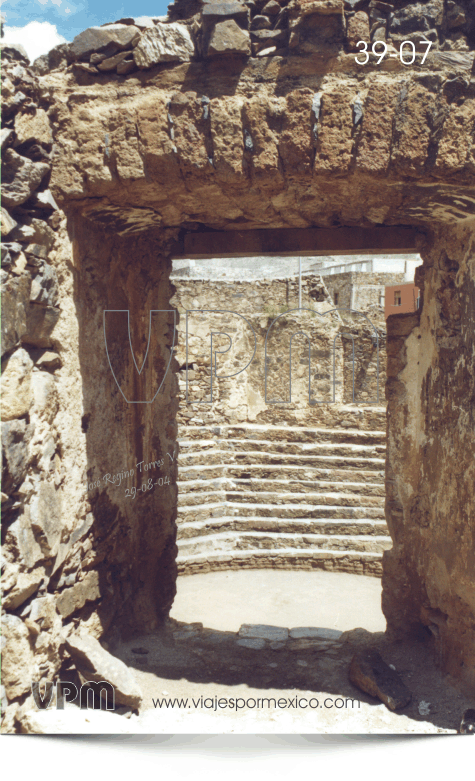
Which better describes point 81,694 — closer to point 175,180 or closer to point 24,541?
point 24,541

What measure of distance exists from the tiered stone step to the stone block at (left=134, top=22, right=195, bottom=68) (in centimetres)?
585

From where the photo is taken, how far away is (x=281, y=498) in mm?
7996

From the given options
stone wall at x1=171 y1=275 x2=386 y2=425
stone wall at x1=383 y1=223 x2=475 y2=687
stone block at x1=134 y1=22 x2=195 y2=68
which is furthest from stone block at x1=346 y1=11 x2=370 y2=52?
stone wall at x1=171 y1=275 x2=386 y2=425

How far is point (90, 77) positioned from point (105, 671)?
2.74 m

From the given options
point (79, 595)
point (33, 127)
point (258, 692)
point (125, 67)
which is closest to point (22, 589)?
point (79, 595)

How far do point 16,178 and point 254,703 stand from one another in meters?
2.75

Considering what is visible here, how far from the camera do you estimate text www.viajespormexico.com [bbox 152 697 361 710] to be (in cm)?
302

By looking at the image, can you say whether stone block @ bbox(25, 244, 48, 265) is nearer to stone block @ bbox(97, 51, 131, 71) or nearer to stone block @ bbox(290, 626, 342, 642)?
stone block @ bbox(97, 51, 131, 71)

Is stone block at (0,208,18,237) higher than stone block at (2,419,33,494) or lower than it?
higher

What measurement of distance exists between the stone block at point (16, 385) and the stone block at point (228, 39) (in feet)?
4.92

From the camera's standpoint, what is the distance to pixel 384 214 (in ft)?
9.86

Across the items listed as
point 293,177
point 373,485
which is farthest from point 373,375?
point 293,177

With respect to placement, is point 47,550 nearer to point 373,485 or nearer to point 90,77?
point 90,77

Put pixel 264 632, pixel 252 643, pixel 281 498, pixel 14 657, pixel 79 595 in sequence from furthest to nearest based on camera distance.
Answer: pixel 281 498
pixel 264 632
pixel 252 643
pixel 79 595
pixel 14 657
